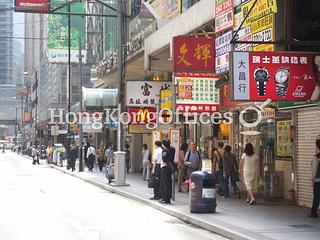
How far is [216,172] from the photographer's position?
64.8ft

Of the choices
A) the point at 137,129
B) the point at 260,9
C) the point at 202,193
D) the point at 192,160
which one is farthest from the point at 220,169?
the point at 137,129

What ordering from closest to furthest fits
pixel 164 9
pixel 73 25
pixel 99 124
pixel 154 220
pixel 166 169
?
pixel 154 220 → pixel 166 169 → pixel 164 9 → pixel 99 124 → pixel 73 25

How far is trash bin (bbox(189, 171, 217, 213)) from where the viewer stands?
583 inches

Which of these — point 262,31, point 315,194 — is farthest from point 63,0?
point 315,194

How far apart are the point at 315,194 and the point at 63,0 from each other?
1030 inches

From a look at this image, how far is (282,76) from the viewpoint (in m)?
13.4

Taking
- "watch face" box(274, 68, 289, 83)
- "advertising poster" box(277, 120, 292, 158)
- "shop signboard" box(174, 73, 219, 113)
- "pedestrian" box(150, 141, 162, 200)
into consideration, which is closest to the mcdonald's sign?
"shop signboard" box(174, 73, 219, 113)

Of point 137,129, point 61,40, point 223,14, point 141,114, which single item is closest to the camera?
point 223,14

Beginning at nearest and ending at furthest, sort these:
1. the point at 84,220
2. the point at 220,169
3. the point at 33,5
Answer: the point at 84,220 < the point at 220,169 < the point at 33,5

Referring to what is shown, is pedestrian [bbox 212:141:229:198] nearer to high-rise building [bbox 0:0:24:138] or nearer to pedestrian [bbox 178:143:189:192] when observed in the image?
pedestrian [bbox 178:143:189:192]

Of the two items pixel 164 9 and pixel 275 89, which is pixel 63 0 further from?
pixel 275 89

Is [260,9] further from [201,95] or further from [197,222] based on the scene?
[197,222]

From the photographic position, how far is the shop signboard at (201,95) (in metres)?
19.4

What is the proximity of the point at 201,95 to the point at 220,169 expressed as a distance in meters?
2.48
